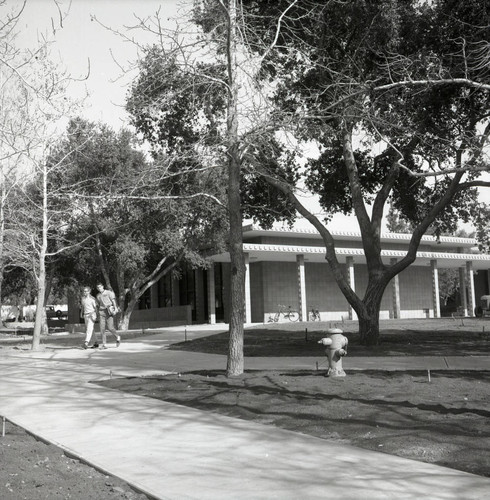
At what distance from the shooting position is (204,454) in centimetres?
590

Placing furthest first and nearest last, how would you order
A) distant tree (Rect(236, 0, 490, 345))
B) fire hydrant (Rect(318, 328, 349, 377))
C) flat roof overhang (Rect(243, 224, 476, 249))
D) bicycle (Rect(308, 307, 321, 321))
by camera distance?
bicycle (Rect(308, 307, 321, 321)) < flat roof overhang (Rect(243, 224, 476, 249)) < distant tree (Rect(236, 0, 490, 345)) < fire hydrant (Rect(318, 328, 349, 377))

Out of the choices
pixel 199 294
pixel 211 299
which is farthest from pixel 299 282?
pixel 199 294

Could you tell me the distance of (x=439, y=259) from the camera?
4012 centimetres

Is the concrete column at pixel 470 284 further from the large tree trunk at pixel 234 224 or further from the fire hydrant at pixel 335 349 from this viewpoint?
the large tree trunk at pixel 234 224

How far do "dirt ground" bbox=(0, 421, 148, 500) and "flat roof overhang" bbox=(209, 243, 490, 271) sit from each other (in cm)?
2476

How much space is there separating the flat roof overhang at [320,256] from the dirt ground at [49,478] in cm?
2476

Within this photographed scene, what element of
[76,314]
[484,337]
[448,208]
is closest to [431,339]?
[484,337]

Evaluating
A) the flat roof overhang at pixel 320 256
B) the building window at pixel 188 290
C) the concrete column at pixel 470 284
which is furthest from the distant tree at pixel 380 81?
the concrete column at pixel 470 284

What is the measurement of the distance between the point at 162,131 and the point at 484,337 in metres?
10.6

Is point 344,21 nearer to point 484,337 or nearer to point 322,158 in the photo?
point 322,158

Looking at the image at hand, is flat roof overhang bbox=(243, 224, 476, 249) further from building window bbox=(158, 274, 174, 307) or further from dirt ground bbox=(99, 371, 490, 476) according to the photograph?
dirt ground bbox=(99, 371, 490, 476)

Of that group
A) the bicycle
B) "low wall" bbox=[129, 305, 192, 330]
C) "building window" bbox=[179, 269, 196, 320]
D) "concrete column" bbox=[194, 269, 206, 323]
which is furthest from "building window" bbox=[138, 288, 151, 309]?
the bicycle

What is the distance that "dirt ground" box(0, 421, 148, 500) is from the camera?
190 inches

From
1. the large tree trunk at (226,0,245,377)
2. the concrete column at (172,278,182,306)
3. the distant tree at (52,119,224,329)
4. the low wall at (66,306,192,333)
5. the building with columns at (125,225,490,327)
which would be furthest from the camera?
the concrete column at (172,278,182,306)
